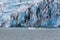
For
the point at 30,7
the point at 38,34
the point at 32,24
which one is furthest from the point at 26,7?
the point at 38,34

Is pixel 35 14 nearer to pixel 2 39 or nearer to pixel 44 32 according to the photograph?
pixel 44 32

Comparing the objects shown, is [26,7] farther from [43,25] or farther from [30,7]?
[43,25]

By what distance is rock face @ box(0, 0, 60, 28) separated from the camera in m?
2.02

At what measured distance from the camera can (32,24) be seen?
204 centimetres

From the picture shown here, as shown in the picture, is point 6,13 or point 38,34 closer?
point 38,34

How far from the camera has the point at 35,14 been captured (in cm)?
206

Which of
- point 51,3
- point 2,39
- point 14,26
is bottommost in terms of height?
point 2,39

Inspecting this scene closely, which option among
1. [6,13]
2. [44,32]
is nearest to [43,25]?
[44,32]

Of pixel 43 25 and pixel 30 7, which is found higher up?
pixel 30 7

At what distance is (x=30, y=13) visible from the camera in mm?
2078

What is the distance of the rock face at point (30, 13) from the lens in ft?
6.62

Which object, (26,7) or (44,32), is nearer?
(44,32)

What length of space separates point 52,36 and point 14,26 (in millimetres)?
489

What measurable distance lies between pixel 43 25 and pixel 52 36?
17 cm
